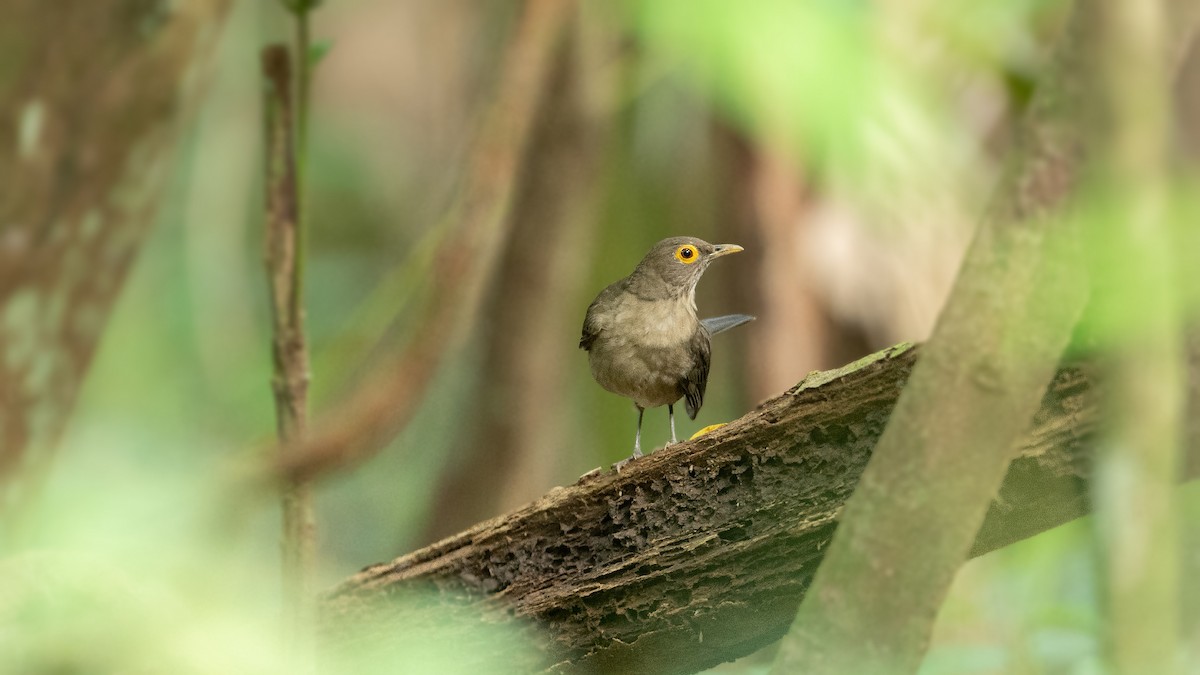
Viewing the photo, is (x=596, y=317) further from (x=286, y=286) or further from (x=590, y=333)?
(x=286, y=286)

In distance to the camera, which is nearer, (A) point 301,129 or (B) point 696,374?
(A) point 301,129

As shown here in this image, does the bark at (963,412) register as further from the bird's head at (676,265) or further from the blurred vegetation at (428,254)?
the bird's head at (676,265)

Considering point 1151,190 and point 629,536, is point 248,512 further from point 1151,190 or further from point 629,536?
point 1151,190

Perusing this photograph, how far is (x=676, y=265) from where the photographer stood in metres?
3.12

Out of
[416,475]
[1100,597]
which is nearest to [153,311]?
[416,475]

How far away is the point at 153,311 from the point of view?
7594 millimetres

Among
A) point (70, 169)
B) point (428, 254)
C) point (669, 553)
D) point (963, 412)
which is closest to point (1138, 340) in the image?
point (963, 412)

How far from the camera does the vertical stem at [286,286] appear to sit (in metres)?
2.89

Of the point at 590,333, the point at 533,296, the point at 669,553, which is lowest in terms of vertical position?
the point at 669,553

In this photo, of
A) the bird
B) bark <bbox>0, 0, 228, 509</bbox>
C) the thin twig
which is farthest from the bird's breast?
bark <bbox>0, 0, 228, 509</bbox>

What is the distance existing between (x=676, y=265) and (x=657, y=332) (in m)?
0.22

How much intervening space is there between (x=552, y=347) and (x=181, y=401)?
7.73 feet

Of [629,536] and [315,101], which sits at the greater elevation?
[315,101]

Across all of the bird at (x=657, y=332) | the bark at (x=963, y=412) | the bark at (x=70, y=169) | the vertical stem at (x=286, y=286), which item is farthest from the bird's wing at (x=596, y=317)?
the bark at (x=963, y=412)
